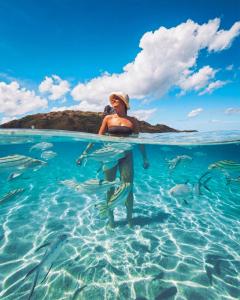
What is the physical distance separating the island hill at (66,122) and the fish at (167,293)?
72.0 ft

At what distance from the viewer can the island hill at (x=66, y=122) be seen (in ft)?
82.4

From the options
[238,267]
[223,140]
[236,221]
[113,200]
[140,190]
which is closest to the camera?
[113,200]

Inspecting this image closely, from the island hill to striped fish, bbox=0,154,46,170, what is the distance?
66.9 feet

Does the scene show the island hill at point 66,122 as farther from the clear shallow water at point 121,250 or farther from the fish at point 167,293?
the fish at point 167,293

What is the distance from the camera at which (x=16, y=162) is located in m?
4.42

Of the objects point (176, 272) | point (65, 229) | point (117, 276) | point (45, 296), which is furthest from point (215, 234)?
point (45, 296)

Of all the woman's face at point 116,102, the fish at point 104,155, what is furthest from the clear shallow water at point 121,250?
the woman's face at point 116,102

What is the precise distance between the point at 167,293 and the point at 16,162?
399 centimetres

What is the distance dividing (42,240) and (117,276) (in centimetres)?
257

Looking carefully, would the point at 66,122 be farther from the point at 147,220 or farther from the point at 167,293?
the point at 167,293

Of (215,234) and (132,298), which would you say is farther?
(215,234)

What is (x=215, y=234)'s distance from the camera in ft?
20.5

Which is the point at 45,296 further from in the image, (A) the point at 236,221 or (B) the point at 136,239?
(A) the point at 236,221

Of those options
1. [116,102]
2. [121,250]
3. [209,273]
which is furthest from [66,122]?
[209,273]
